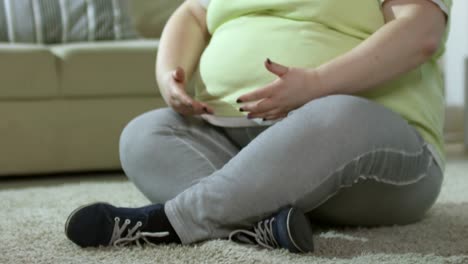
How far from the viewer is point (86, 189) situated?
173 centimetres

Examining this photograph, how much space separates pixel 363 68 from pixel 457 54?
2057 millimetres

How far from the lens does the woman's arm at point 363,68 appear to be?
1011 millimetres

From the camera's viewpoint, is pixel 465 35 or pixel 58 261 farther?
pixel 465 35

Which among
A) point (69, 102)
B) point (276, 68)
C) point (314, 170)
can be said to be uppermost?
point (276, 68)

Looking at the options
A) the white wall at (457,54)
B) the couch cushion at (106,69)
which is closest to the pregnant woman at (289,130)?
the couch cushion at (106,69)

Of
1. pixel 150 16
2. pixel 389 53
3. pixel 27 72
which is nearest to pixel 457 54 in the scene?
pixel 150 16

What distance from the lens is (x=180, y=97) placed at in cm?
114

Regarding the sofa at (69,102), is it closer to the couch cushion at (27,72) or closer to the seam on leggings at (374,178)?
the couch cushion at (27,72)

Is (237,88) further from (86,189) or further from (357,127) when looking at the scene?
(86,189)

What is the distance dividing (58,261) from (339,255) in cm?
36

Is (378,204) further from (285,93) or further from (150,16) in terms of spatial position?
(150,16)

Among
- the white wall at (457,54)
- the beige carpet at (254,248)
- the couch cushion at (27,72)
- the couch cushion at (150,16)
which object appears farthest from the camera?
the white wall at (457,54)

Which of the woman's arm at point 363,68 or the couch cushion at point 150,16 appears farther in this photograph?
the couch cushion at point 150,16

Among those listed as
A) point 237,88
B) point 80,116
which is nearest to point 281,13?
point 237,88
